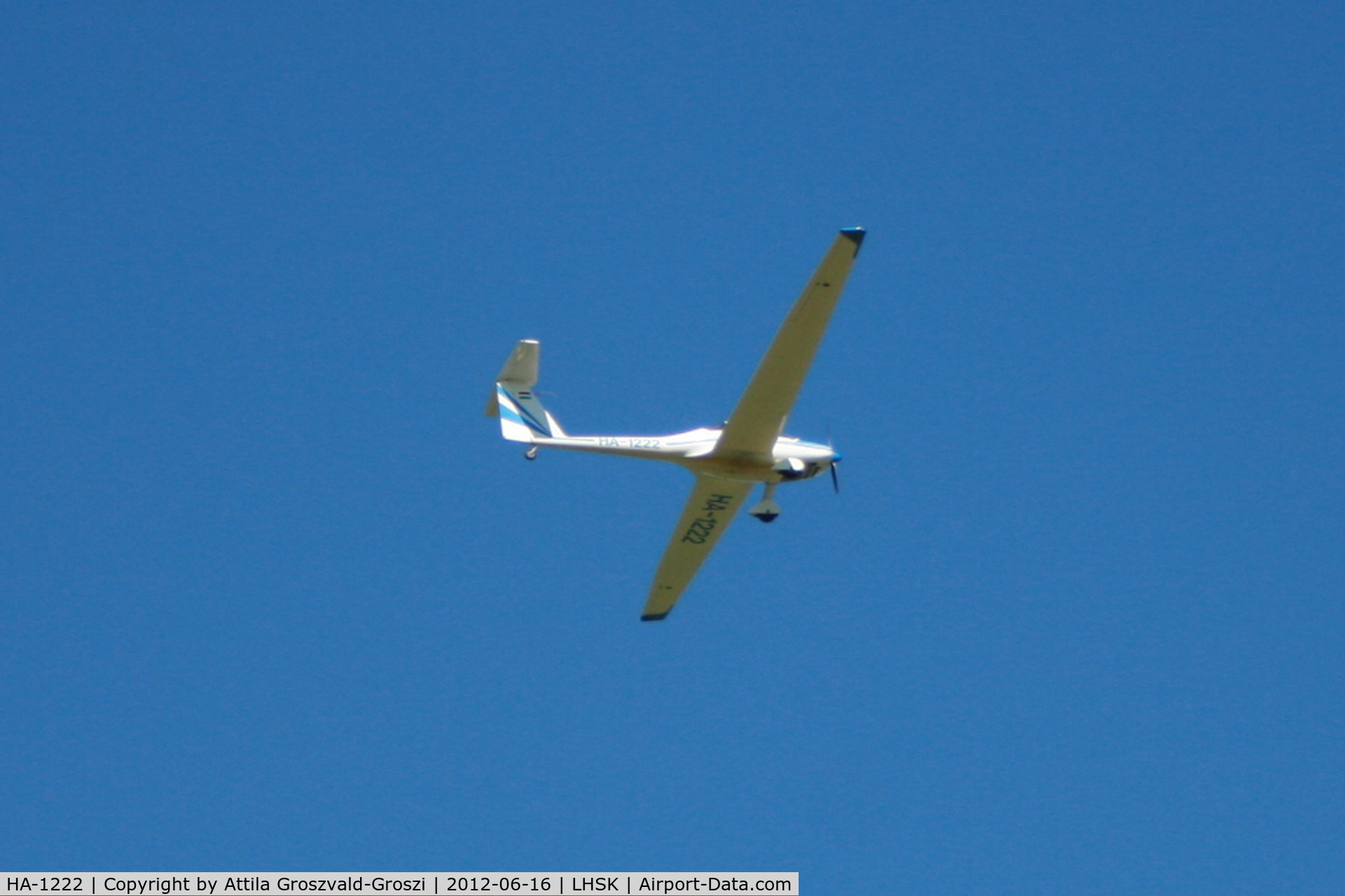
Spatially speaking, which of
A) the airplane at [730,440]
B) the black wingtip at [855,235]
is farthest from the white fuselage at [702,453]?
the black wingtip at [855,235]

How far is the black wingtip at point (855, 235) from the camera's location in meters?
20.0

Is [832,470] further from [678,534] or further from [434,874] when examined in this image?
[434,874]

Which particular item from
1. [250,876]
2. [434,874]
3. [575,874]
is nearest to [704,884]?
[575,874]

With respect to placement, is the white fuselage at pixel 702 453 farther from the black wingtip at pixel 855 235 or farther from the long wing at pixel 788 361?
the black wingtip at pixel 855 235

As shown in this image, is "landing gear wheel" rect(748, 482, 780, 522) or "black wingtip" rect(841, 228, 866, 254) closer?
"black wingtip" rect(841, 228, 866, 254)

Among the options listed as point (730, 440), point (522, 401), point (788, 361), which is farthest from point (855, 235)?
point (522, 401)

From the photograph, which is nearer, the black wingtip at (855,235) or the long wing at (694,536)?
the black wingtip at (855,235)

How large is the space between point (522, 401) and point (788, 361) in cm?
467

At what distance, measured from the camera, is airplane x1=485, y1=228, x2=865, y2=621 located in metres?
20.7

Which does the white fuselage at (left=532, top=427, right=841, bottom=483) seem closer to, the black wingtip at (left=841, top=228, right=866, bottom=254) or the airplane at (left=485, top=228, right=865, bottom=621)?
the airplane at (left=485, top=228, right=865, bottom=621)

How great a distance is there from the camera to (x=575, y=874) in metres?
19.0

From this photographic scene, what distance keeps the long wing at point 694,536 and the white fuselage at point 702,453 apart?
17.8 inches

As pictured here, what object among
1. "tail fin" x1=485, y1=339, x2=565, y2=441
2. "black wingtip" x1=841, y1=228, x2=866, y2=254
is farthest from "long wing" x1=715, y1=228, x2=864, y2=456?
"tail fin" x1=485, y1=339, x2=565, y2=441

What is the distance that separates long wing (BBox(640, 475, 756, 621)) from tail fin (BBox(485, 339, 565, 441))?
92.0 inches
